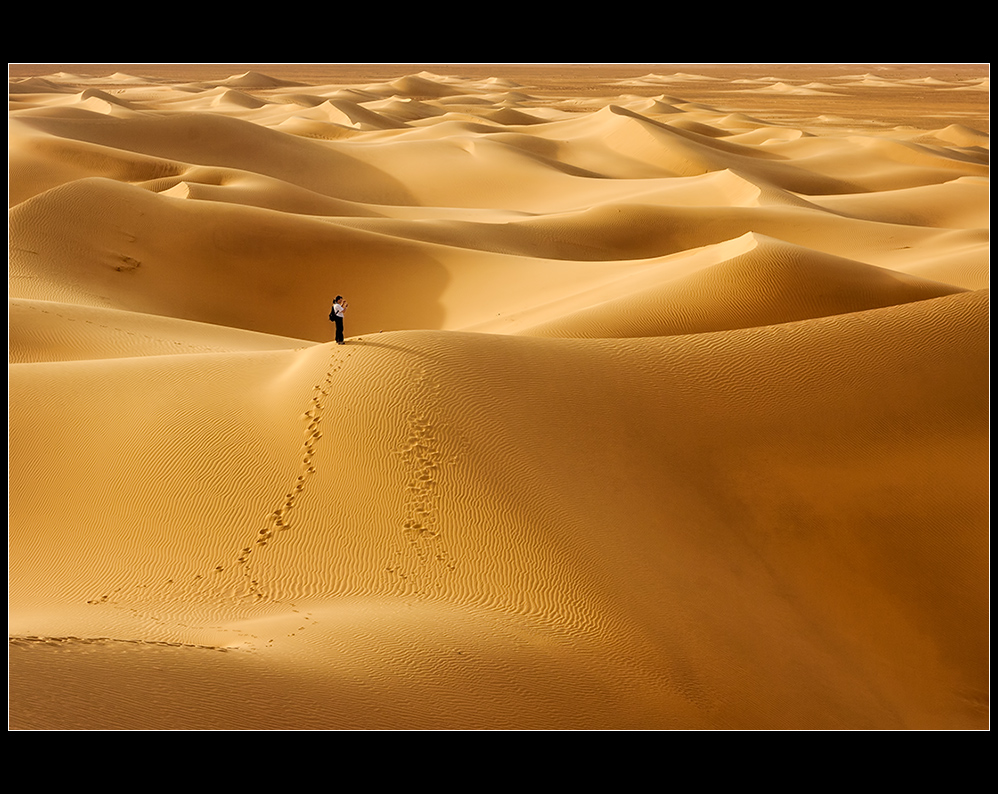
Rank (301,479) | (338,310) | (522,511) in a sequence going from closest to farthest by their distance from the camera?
(522,511) → (301,479) → (338,310)

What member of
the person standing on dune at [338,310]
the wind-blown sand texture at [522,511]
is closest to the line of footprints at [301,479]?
A: the wind-blown sand texture at [522,511]

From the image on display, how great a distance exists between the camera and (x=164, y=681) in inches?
184

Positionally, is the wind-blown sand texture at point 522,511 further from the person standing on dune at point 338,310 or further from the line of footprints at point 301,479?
the person standing on dune at point 338,310

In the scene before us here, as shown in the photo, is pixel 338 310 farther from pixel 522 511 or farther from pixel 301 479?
pixel 522 511

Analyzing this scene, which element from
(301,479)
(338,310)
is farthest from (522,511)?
(338,310)

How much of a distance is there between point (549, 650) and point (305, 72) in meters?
121

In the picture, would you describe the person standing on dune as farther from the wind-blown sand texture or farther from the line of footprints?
the line of footprints

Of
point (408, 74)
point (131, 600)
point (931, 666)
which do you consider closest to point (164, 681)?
point (131, 600)

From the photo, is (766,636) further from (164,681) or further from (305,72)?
(305,72)

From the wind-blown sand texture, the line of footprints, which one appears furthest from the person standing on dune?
the line of footprints

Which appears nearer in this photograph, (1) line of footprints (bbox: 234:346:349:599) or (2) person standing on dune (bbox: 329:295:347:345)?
(1) line of footprints (bbox: 234:346:349:599)

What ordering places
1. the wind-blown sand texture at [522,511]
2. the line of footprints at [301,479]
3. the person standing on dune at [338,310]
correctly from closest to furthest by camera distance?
the wind-blown sand texture at [522,511], the line of footprints at [301,479], the person standing on dune at [338,310]

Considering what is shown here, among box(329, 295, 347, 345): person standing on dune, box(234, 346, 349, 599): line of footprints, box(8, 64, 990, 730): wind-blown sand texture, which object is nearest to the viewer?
box(8, 64, 990, 730): wind-blown sand texture

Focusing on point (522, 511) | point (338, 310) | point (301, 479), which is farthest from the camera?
point (338, 310)
